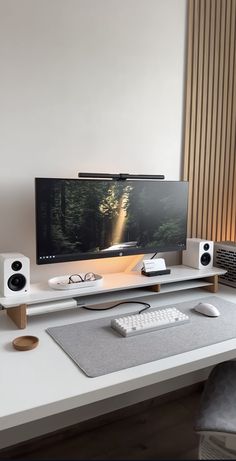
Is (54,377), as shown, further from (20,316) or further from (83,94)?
(83,94)

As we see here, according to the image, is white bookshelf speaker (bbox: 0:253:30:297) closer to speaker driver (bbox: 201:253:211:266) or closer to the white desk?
the white desk

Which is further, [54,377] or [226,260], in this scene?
[226,260]

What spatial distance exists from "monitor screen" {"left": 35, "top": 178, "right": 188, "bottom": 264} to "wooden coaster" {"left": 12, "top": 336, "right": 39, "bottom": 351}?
383mm

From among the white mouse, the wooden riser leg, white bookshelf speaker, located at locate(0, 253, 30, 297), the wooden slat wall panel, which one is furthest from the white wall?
the white mouse

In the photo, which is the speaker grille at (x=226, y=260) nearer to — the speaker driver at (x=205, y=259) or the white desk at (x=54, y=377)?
the speaker driver at (x=205, y=259)

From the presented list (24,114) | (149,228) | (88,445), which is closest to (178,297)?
(149,228)

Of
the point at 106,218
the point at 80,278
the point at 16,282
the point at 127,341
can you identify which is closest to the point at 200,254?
Answer: the point at 106,218

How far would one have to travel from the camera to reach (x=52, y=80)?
176 centimetres

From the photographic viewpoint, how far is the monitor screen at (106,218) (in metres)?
1.65

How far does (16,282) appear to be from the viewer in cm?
157

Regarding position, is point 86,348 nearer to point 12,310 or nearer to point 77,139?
point 12,310

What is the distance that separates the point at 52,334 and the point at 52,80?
3.87 ft

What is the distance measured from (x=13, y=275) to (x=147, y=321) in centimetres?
60

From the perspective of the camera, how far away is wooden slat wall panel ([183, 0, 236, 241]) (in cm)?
221
